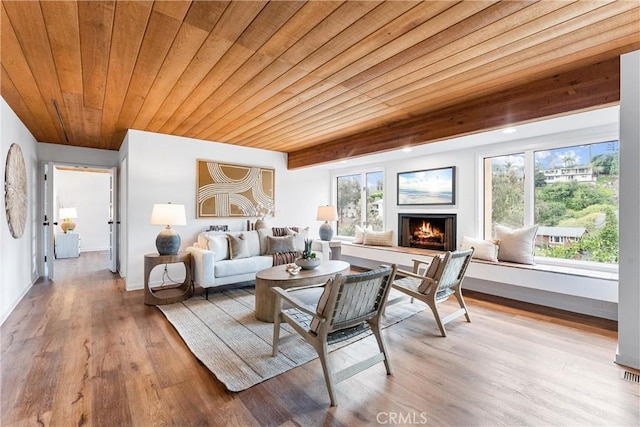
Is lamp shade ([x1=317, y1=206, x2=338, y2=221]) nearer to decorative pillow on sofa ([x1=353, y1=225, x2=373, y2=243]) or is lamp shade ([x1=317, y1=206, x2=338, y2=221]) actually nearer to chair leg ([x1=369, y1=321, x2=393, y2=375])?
decorative pillow on sofa ([x1=353, y1=225, x2=373, y2=243])

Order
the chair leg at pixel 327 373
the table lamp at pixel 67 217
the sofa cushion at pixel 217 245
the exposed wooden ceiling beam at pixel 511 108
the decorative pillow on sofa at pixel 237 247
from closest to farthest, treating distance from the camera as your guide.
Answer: the chair leg at pixel 327 373 → the exposed wooden ceiling beam at pixel 511 108 → the sofa cushion at pixel 217 245 → the decorative pillow on sofa at pixel 237 247 → the table lamp at pixel 67 217

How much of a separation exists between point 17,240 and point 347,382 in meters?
4.46

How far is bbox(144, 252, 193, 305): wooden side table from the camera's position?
3.66 m

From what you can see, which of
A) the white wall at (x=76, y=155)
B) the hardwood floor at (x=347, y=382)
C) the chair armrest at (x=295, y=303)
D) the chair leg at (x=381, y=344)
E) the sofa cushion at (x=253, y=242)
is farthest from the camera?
the white wall at (x=76, y=155)

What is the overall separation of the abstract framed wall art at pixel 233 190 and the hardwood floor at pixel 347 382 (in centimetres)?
240

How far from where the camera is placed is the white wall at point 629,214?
215cm

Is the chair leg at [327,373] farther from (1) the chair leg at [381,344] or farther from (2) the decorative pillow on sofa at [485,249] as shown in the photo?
(2) the decorative pillow on sofa at [485,249]

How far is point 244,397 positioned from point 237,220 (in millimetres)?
3841

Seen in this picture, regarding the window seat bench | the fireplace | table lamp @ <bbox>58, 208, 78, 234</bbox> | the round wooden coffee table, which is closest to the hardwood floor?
the window seat bench

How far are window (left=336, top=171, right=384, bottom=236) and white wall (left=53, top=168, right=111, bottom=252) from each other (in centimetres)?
676

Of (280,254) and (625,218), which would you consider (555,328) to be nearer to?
(625,218)

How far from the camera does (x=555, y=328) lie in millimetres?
2945

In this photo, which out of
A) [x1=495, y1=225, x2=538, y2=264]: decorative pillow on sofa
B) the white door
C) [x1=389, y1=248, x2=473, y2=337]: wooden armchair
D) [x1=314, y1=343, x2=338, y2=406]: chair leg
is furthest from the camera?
the white door

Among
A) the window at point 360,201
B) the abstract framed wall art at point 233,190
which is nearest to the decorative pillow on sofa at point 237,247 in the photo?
the abstract framed wall art at point 233,190
